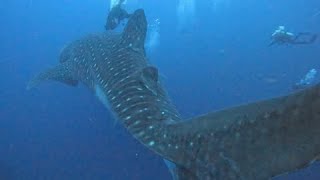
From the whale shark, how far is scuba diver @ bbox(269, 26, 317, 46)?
10.3m

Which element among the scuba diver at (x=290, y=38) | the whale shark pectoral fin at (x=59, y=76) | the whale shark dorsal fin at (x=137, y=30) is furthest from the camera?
the scuba diver at (x=290, y=38)

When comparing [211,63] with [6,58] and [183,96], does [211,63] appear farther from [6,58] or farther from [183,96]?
[6,58]

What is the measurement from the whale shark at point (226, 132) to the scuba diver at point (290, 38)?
407 inches

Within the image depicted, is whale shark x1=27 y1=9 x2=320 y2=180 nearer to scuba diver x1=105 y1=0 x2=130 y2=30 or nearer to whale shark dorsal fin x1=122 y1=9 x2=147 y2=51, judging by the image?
whale shark dorsal fin x1=122 y1=9 x2=147 y2=51

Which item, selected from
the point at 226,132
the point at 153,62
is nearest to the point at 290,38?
the point at 153,62

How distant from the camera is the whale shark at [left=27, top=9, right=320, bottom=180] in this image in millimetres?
2602

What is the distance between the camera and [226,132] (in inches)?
120

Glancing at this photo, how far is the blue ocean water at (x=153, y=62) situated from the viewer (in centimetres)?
1009

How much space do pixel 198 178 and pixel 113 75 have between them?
2510 mm

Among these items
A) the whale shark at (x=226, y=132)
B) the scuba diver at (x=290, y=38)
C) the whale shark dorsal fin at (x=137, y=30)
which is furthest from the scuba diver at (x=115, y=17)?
the whale shark at (x=226, y=132)

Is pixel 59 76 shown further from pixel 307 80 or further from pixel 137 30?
pixel 307 80

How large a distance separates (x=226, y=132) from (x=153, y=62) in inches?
468

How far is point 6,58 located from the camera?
15695 millimetres

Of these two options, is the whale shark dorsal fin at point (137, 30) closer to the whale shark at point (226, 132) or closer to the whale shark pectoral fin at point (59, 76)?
the whale shark at point (226, 132)
